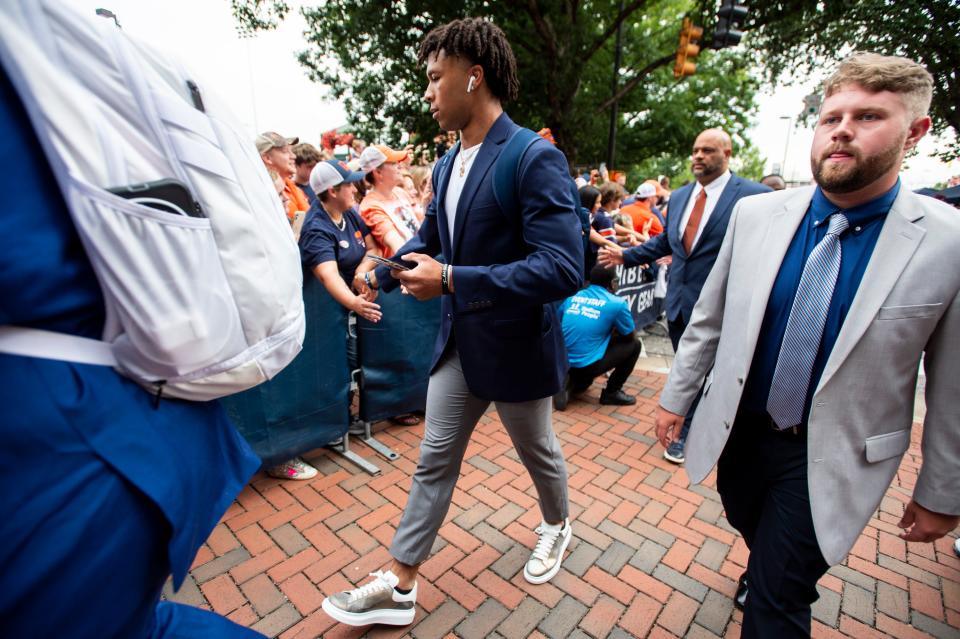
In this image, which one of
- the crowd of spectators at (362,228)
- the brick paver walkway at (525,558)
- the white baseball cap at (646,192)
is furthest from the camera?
the white baseball cap at (646,192)

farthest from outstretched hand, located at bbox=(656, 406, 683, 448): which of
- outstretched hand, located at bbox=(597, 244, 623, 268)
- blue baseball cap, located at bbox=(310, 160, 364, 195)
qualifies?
blue baseball cap, located at bbox=(310, 160, 364, 195)

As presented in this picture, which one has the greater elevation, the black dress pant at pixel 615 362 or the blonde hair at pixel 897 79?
the blonde hair at pixel 897 79

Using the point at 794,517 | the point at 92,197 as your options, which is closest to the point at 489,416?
the point at 794,517

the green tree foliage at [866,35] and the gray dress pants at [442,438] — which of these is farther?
the green tree foliage at [866,35]

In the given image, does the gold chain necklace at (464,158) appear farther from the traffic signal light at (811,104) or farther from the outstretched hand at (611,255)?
the traffic signal light at (811,104)

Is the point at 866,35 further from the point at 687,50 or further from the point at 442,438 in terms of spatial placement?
the point at 442,438

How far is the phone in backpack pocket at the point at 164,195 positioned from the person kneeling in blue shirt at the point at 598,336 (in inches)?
143

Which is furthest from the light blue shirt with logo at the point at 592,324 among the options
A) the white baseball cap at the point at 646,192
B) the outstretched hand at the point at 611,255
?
the white baseball cap at the point at 646,192

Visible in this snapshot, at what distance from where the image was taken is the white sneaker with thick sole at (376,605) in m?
2.15

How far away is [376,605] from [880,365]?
204 cm

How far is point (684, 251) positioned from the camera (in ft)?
12.3

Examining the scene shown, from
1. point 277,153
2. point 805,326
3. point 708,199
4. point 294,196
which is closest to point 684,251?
point 708,199

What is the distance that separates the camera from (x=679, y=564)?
2699mm

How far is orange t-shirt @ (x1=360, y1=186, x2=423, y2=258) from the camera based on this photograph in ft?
13.3
